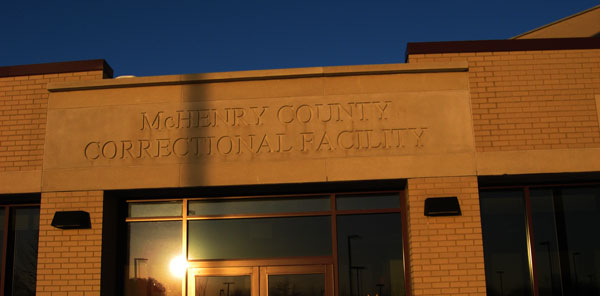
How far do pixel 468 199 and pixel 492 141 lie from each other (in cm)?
94

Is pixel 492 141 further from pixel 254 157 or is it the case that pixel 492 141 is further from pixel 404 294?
pixel 254 157

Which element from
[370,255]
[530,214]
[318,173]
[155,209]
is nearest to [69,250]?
[155,209]

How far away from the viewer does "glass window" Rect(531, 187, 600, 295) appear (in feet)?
30.8

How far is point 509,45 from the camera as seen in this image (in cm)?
964

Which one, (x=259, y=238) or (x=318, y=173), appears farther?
(x=259, y=238)

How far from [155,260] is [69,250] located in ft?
4.09

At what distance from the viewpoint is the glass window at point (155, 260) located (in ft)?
31.3

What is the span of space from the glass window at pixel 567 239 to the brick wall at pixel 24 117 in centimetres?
720

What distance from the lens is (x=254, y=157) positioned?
30.8 feet

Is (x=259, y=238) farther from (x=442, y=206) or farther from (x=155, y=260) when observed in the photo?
(x=442, y=206)

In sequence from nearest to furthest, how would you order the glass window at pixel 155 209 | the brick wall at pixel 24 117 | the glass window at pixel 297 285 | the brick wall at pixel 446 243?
the brick wall at pixel 446 243
the glass window at pixel 297 285
the brick wall at pixel 24 117
the glass window at pixel 155 209

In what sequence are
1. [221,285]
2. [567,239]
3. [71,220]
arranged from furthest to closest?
[567,239]
[221,285]
[71,220]

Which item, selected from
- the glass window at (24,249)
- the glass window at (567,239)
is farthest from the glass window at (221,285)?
the glass window at (567,239)

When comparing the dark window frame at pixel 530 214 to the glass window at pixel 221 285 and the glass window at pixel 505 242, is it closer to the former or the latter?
the glass window at pixel 505 242
